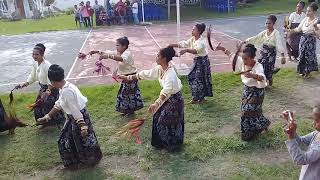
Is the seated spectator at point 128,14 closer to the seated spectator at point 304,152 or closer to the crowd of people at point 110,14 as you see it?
the crowd of people at point 110,14

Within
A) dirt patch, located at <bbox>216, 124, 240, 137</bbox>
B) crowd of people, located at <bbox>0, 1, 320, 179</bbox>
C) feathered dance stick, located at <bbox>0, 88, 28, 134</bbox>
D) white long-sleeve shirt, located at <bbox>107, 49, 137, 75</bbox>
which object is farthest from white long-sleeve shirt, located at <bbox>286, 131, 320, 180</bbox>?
feathered dance stick, located at <bbox>0, 88, 28, 134</bbox>

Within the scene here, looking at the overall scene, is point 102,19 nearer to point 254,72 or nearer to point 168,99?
point 168,99

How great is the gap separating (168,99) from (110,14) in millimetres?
17278

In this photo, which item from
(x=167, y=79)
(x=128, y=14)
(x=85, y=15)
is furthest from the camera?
(x=128, y=14)

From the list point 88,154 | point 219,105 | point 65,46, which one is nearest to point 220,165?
point 88,154

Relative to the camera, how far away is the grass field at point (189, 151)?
5262 mm

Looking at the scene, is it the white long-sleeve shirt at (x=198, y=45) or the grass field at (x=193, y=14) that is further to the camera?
the grass field at (x=193, y=14)

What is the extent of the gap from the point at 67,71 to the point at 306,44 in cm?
655

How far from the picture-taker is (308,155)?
3.23 m

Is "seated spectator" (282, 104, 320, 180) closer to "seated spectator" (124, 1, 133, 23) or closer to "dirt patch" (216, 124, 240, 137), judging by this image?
"dirt patch" (216, 124, 240, 137)

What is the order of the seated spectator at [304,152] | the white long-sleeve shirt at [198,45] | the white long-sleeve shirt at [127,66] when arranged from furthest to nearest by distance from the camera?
1. the white long-sleeve shirt at [198,45]
2. the white long-sleeve shirt at [127,66]
3. the seated spectator at [304,152]

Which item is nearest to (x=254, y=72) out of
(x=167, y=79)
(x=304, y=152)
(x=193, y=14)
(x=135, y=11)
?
(x=167, y=79)

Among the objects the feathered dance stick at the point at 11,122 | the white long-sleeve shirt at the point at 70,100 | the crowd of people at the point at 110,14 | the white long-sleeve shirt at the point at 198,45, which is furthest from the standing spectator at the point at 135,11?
the white long-sleeve shirt at the point at 70,100

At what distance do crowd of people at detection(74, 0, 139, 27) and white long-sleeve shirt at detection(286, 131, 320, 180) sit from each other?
19.0 m
